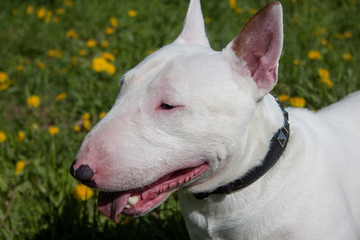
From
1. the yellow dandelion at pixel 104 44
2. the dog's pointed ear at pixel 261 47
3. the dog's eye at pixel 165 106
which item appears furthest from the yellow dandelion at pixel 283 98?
the yellow dandelion at pixel 104 44

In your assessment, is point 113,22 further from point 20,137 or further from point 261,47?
point 261,47

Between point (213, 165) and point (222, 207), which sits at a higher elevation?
point (213, 165)

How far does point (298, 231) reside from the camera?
2.17 m

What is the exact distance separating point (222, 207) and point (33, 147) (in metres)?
2.08

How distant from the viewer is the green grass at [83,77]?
3.10 metres

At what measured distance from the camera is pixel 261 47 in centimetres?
207

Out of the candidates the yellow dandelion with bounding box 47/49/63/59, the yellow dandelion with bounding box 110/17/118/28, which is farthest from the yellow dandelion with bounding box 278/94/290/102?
the yellow dandelion with bounding box 47/49/63/59

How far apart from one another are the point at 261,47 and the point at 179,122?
0.47m

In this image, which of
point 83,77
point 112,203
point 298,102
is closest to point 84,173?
point 112,203

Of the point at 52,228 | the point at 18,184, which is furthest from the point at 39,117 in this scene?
the point at 52,228

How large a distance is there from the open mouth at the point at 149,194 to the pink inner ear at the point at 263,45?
0.45 meters

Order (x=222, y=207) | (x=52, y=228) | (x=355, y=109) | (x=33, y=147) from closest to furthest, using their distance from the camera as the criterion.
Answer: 1. (x=222, y=207)
2. (x=355, y=109)
3. (x=52, y=228)
4. (x=33, y=147)

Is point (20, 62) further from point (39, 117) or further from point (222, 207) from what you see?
point (222, 207)

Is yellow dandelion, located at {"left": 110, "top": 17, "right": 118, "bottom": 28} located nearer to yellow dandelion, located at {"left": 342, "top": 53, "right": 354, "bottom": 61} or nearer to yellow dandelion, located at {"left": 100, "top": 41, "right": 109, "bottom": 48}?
yellow dandelion, located at {"left": 100, "top": 41, "right": 109, "bottom": 48}
